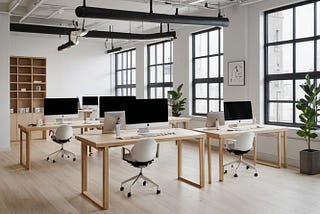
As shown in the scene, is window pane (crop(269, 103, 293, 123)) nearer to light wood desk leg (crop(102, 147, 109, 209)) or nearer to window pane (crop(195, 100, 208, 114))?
window pane (crop(195, 100, 208, 114))

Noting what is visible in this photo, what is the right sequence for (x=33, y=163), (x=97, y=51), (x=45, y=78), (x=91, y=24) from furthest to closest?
(x=97, y=51)
(x=45, y=78)
(x=91, y=24)
(x=33, y=163)

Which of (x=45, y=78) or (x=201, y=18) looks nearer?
(x=201, y=18)

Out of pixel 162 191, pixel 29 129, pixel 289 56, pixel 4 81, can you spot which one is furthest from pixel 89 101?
pixel 162 191

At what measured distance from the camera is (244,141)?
550 centimetres

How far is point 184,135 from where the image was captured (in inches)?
195

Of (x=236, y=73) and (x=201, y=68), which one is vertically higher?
(x=201, y=68)

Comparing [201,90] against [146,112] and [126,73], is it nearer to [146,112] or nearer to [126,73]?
[146,112]

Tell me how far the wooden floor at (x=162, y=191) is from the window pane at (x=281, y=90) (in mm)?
1512

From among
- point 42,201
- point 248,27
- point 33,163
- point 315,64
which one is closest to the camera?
point 42,201

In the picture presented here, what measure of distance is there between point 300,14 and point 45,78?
764 centimetres

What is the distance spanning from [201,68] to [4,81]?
488 centimetres

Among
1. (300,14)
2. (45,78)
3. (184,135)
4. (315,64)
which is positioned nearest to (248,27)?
(300,14)

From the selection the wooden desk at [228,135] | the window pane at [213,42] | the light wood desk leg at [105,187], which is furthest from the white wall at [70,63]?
the light wood desk leg at [105,187]

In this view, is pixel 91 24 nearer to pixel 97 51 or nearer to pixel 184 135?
pixel 97 51
